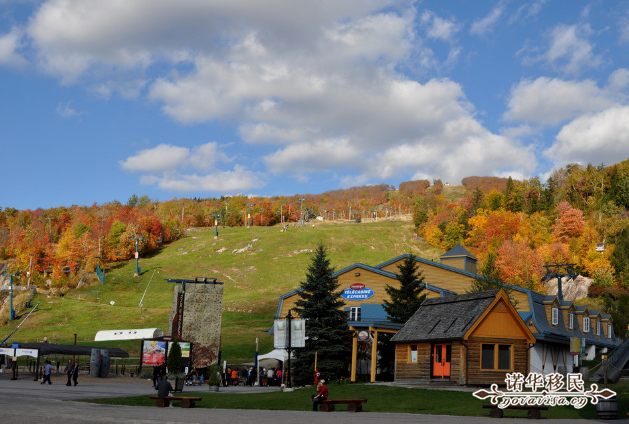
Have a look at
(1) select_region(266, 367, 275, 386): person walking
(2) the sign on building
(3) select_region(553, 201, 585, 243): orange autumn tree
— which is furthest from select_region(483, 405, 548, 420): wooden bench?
(3) select_region(553, 201, 585, 243): orange autumn tree

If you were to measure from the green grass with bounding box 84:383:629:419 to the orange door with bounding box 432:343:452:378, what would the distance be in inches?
186

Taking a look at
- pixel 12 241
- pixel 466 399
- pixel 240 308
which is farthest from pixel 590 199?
pixel 12 241

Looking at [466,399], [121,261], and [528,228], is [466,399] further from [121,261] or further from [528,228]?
[121,261]

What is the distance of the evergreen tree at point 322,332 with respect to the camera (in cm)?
3691

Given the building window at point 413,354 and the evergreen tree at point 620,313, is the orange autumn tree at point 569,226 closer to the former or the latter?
the evergreen tree at point 620,313

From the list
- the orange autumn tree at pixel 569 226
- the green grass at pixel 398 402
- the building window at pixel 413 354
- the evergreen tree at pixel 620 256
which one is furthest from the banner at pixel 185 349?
the orange autumn tree at pixel 569 226

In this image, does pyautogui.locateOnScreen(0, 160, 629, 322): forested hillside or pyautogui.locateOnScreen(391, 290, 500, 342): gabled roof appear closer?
pyautogui.locateOnScreen(391, 290, 500, 342): gabled roof

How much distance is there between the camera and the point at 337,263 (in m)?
120

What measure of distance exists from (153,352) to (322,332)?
12.9 m

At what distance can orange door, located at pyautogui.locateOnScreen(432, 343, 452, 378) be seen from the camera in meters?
33.5

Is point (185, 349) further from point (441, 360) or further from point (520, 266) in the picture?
point (520, 266)

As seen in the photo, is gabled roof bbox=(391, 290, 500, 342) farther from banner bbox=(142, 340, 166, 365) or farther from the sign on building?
banner bbox=(142, 340, 166, 365)

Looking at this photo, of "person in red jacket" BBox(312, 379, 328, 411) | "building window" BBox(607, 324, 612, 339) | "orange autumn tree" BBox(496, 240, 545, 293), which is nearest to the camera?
"person in red jacket" BBox(312, 379, 328, 411)

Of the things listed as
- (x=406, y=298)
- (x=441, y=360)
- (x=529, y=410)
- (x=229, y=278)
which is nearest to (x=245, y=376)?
(x=406, y=298)
